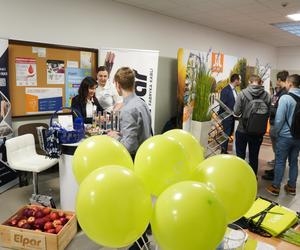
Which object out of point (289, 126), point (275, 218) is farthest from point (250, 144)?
point (275, 218)

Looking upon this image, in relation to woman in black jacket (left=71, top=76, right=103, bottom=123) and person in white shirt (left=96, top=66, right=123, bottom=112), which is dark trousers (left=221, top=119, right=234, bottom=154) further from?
woman in black jacket (left=71, top=76, right=103, bottom=123)

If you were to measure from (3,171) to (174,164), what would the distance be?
3.19 metres

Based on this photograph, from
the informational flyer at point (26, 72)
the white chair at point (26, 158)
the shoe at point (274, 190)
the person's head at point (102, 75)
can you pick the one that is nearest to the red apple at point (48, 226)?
the white chair at point (26, 158)

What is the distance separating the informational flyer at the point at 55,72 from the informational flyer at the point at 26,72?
0.72 feet

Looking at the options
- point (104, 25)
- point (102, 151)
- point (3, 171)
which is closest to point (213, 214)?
point (102, 151)

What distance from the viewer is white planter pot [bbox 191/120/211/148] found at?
4.69 meters

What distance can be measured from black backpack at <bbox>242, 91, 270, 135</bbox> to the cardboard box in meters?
2.47

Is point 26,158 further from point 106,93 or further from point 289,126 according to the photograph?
point 289,126

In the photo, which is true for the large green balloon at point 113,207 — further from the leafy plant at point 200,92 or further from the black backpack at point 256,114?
the leafy plant at point 200,92

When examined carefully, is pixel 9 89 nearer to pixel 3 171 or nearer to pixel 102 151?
pixel 3 171

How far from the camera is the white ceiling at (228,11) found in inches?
173

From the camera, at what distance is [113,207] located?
83 cm

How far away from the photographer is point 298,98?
3193 millimetres

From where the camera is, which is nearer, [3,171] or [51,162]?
[51,162]
